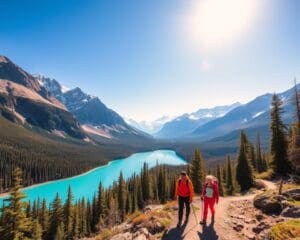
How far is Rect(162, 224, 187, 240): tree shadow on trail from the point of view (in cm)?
1270

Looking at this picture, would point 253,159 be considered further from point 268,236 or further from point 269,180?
point 268,236

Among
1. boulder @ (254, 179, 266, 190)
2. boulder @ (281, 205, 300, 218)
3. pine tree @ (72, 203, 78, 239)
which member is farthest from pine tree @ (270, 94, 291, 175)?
pine tree @ (72, 203, 78, 239)

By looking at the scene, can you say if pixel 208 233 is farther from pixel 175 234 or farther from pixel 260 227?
pixel 260 227

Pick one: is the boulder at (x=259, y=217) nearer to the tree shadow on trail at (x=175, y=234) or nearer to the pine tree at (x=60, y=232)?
the tree shadow on trail at (x=175, y=234)

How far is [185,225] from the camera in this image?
46.5 feet

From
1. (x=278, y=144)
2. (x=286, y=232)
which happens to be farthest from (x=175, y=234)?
(x=278, y=144)

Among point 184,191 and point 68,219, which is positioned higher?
point 184,191

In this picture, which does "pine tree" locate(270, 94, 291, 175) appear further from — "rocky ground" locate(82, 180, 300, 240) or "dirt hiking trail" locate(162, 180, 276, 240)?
"dirt hiking trail" locate(162, 180, 276, 240)

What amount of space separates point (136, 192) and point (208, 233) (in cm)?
7774

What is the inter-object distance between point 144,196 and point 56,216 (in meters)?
35.9

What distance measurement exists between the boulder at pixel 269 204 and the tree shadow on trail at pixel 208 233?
5.15m

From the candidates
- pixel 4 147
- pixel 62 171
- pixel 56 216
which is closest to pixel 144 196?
pixel 56 216

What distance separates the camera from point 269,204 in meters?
16.6

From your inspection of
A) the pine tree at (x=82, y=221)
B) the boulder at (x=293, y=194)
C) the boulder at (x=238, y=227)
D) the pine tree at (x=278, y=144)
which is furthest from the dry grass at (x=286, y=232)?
the pine tree at (x=82, y=221)
